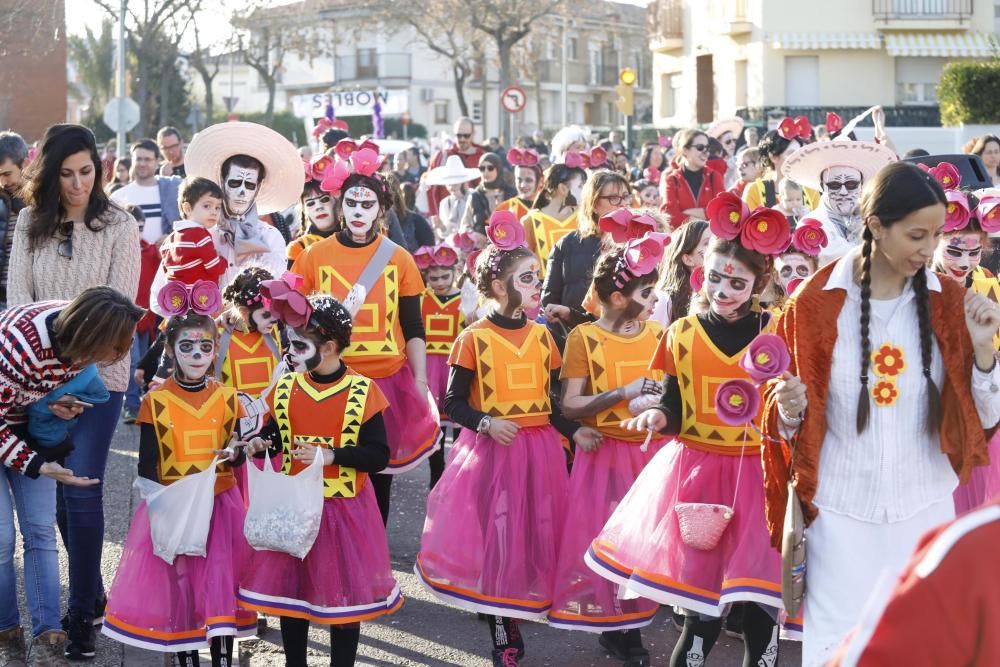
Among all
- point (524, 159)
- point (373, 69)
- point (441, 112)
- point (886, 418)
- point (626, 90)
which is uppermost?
point (373, 69)

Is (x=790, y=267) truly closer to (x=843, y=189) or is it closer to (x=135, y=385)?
(x=843, y=189)

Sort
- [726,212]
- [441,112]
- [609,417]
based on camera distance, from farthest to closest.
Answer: [441,112] → [609,417] → [726,212]

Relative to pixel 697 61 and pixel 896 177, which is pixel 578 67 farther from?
→ pixel 896 177

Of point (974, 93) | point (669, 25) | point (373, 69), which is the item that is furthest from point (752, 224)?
point (373, 69)

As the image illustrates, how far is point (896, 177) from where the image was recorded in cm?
379

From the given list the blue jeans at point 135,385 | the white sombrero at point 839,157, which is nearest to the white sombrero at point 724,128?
the blue jeans at point 135,385

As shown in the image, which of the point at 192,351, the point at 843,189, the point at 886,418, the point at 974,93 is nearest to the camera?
the point at 886,418

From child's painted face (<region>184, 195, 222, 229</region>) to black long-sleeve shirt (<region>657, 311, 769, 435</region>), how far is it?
110 inches

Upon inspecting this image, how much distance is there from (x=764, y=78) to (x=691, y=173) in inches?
1392

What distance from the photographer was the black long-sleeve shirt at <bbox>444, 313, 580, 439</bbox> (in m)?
5.90

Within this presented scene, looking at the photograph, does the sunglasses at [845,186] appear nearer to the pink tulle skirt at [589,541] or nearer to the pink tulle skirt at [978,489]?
the pink tulle skirt at [978,489]

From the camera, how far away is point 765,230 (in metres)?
4.88

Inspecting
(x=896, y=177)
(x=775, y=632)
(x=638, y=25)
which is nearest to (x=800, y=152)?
(x=775, y=632)

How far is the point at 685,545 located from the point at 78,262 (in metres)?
2.82
